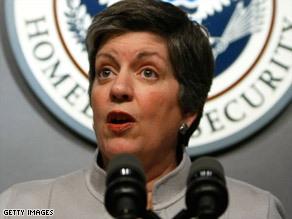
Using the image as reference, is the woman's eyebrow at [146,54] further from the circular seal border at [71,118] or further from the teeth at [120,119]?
the circular seal border at [71,118]

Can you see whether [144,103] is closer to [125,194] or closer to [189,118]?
[189,118]

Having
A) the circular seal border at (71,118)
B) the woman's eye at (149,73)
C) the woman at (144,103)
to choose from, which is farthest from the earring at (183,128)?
the circular seal border at (71,118)

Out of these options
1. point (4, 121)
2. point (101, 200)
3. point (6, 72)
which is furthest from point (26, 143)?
point (101, 200)

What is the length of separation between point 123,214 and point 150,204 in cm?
58

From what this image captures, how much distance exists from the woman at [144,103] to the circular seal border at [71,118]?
326 mm

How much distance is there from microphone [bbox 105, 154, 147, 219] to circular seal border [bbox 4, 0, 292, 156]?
0.94 meters

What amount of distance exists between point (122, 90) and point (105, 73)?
0.11m

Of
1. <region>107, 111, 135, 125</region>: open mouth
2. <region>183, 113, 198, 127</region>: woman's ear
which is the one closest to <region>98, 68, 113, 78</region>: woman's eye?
<region>107, 111, 135, 125</region>: open mouth

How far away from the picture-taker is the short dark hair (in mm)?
1276

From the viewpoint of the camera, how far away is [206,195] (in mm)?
762

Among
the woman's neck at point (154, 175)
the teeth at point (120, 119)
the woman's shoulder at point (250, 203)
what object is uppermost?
the teeth at point (120, 119)

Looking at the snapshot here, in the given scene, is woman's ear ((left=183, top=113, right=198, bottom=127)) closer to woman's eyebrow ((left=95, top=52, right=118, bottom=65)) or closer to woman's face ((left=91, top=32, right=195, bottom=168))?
woman's face ((left=91, top=32, right=195, bottom=168))

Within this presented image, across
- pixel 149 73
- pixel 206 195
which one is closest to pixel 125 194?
pixel 206 195

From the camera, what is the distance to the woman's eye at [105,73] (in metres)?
1.27
